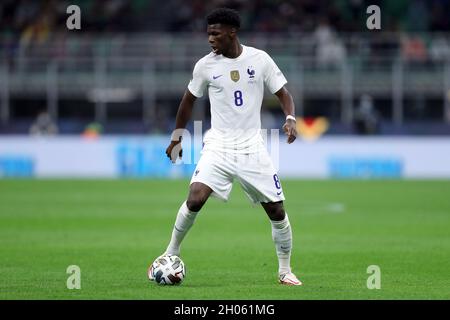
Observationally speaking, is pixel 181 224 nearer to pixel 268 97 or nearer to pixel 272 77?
pixel 272 77

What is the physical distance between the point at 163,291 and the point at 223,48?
2.39m

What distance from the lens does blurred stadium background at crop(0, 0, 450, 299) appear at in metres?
19.4

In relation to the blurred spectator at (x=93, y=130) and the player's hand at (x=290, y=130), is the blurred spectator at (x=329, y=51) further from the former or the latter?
the player's hand at (x=290, y=130)

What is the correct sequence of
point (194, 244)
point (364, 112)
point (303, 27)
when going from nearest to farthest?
point (194, 244)
point (364, 112)
point (303, 27)

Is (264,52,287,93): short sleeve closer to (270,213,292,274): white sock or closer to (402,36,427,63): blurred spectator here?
(270,213,292,274): white sock

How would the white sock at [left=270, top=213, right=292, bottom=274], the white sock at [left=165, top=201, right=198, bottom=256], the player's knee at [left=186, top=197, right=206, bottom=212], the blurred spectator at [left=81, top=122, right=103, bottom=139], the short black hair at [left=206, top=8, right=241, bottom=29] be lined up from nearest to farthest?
the short black hair at [left=206, top=8, right=241, bottom=29], the player's knee at [left=186, top=197, right=206, bottom=212], the white sock at [left=165, top=201, right=198, bottom=256], the white sock at [left=270, top=213, right=292, bottom=274], the blurred spectator at [left=81, top=122, right=103, bottom=139]

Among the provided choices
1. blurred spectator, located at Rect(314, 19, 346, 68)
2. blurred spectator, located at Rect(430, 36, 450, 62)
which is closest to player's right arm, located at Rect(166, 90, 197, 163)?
blurred spectator, located at Rect(314, 19, 346, 68)

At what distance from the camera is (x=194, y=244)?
15039mm

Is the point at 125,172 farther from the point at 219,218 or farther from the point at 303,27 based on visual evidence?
the point at 219,218

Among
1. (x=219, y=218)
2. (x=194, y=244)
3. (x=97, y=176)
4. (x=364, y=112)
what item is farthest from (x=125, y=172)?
(x=194, y=244)

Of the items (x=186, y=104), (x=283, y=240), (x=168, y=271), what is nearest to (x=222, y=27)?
(x=186, y=104)

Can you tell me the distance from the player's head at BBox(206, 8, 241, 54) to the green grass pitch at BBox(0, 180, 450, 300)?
2360 mm

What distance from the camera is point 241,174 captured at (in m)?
10.1

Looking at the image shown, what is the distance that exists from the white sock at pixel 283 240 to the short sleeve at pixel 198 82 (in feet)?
4.86
